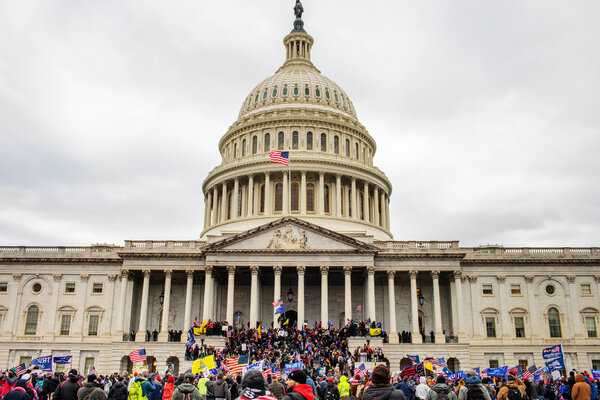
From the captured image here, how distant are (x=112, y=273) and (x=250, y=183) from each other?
68.7ft

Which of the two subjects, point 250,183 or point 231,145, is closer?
point 250,183

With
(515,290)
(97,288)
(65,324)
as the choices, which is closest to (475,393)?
(515,290)

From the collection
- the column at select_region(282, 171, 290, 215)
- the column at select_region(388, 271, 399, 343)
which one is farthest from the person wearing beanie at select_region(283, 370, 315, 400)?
the column at select_region(282, 171, 290, 215)

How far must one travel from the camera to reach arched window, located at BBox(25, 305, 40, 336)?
2448 inches

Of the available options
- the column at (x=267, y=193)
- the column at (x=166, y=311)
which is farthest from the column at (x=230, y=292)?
the column at (x=267, y=193)

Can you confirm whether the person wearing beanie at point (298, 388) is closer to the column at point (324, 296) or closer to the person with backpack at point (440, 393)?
the person with backpack at point (440, 393)

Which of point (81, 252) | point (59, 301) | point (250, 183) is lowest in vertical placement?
point (59, 301)

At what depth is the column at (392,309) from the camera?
5722cm

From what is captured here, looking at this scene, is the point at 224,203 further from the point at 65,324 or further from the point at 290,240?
the point at 65,324

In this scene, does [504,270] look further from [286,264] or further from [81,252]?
[81,252]

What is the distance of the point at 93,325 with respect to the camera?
62094 mm

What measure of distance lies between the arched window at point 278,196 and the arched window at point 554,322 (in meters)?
33.2

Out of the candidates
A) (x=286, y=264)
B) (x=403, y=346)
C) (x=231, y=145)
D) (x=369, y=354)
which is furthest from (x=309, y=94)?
(x=369, y=354)

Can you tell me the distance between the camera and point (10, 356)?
6059cm
